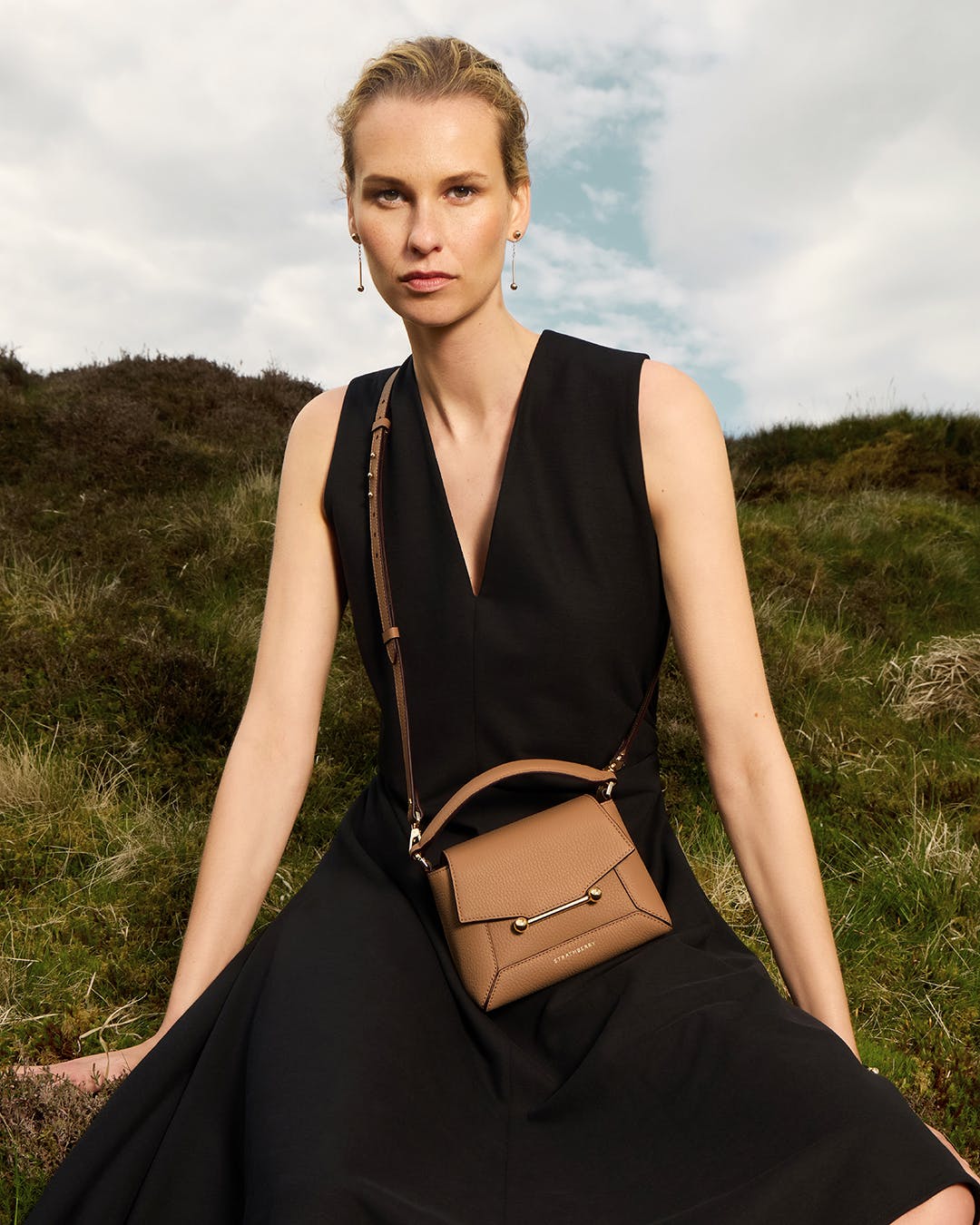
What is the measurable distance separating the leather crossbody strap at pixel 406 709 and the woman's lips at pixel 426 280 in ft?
1.20

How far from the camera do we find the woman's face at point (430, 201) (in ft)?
6.88

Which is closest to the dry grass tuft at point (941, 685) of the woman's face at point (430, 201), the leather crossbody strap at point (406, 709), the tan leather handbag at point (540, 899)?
the leather crossbody strap at point (406, 709)

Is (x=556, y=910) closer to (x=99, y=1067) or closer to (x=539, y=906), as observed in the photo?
(x=539, y=906)

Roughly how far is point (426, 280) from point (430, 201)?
16 centimetres

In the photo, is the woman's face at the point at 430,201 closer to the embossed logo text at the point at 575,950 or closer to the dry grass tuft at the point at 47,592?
the embossed logo text at the point at 575,950

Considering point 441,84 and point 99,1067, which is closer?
point 441,84

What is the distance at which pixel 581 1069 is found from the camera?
165 centimetres

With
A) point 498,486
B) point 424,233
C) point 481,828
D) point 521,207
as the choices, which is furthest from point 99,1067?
point 521,207

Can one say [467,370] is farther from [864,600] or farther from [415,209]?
[864,600]

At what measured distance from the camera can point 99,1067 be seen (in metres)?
2.38

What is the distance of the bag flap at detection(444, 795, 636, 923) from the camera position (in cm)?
183

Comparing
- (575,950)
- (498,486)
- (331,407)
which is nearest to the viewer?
(575,950)

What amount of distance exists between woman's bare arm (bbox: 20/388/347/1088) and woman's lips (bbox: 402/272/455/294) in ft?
1.50

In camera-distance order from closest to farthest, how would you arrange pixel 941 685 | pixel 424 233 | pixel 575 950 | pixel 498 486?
pixel 575 950, pixel 424 233, pixel 498 486, pixel 941 685
